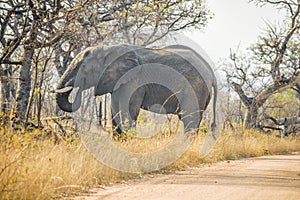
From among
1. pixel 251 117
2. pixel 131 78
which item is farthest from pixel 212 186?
pixel 251 117

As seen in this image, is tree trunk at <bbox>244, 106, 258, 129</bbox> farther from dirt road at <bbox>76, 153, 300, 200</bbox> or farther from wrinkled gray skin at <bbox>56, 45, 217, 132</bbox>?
dirt road at <bbox>76, 153, 300, 200</bbox>

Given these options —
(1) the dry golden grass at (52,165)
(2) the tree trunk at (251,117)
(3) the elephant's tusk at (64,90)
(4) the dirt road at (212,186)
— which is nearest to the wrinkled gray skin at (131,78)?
(3) the elephant's tusk at (64,90)

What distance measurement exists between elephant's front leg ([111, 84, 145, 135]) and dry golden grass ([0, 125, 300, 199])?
3.78 feet

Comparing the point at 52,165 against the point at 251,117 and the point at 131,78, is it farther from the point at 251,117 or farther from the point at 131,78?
the point at 251,117

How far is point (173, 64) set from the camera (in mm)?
11961

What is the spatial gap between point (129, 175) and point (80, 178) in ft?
4.67

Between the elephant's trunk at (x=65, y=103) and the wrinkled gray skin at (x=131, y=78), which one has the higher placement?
the wrinkled gray skin at (x=131, y=78)

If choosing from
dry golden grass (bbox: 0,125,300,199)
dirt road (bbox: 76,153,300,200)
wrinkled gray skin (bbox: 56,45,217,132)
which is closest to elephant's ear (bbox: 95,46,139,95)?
wrinkled gray skin (bbox: 56,45,217,132)

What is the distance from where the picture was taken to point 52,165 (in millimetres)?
5949

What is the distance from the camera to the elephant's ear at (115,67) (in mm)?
10922

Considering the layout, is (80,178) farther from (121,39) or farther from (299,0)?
(299,0)

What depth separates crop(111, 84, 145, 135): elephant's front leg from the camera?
1055cm

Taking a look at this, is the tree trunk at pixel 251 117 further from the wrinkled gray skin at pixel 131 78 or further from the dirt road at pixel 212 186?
the dirt road at pixel 212 186

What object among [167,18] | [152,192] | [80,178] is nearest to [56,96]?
[80,178]
